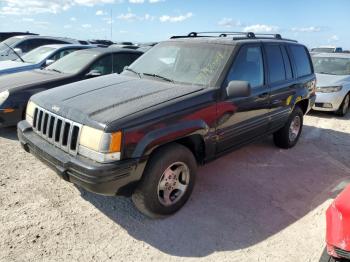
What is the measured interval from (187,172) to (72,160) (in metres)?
1.21

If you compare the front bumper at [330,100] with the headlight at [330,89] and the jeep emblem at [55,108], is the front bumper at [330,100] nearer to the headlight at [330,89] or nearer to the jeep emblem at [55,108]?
the headlight at [330,89]

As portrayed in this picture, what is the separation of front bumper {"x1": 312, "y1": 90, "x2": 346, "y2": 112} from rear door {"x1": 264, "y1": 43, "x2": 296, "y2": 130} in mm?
3473

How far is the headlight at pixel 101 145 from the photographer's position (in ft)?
9.00

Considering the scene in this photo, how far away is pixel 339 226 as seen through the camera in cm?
225

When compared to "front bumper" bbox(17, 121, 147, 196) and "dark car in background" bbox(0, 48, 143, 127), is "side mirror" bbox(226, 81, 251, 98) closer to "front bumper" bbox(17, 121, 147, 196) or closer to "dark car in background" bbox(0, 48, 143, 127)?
"front bumper" bbox(17, 121, 147, 196)

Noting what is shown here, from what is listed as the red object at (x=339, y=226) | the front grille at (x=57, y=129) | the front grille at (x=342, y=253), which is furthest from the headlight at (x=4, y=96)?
the front grille at (x=342, y=253)

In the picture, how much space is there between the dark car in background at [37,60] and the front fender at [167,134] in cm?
533

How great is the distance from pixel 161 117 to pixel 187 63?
1.23 metres

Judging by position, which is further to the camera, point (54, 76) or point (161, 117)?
point (54, 76)

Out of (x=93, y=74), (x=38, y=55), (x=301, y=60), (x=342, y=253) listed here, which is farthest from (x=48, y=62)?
(x=342, y=253)

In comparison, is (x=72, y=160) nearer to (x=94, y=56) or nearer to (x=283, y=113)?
(x=283, y=113)

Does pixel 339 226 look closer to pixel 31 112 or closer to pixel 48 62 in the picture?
pixel 31 112

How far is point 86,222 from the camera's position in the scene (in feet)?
10.6

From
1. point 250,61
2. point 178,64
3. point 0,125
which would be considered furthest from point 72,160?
point 0,125
